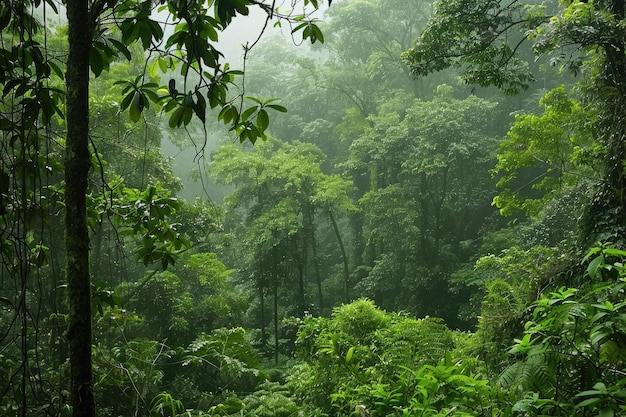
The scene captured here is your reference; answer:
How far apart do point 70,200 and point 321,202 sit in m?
9.66

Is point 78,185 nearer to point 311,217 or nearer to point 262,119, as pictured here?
point 262,119

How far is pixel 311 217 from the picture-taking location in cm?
1130

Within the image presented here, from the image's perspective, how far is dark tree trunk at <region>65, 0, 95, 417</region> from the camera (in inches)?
38.0

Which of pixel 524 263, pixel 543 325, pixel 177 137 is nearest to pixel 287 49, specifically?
pixel 177 137

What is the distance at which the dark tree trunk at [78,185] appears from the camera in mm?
965

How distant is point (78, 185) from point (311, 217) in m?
10.3

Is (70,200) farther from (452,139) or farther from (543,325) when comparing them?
(452,139)

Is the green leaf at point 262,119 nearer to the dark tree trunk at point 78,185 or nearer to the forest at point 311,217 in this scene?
the forest at point 311,217

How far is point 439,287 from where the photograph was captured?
35.7ft

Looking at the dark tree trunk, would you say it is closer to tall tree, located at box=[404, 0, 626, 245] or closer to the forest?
the forest

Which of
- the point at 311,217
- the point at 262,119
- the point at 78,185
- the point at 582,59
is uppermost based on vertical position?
the point at 311,217

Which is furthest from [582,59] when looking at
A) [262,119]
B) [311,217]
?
[311,217]

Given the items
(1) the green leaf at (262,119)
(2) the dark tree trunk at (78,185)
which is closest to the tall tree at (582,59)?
(1) the green leaf at (262,119)

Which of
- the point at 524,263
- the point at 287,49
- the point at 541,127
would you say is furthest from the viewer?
the point at 287,49
